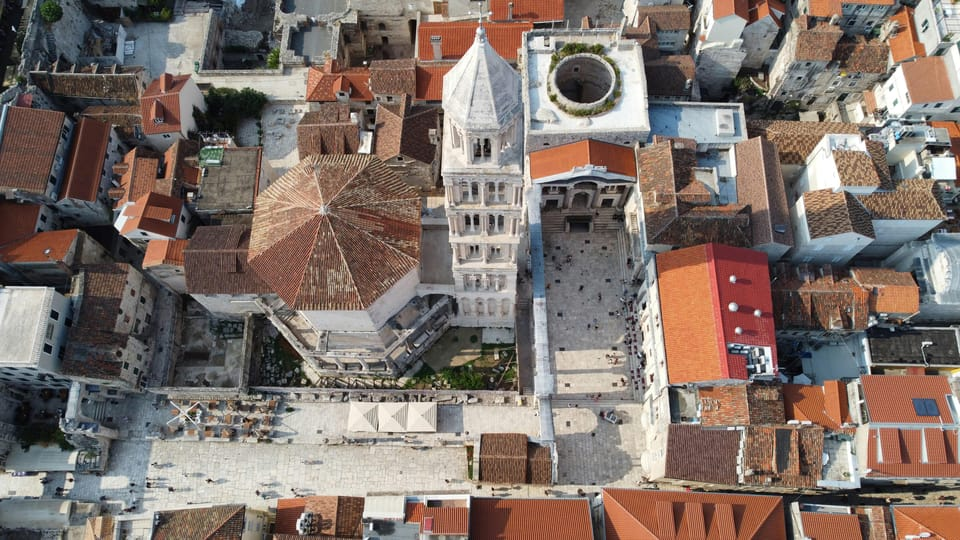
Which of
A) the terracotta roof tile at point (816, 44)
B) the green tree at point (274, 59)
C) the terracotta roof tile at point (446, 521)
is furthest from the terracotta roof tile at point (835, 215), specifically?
the green tree at point (274, 59)

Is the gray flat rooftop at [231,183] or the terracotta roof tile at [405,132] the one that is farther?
the terracotta roof tile at [405,132]

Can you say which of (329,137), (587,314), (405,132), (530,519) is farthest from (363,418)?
(329,137)

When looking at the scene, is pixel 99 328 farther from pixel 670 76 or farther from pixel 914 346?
pixel 914 346

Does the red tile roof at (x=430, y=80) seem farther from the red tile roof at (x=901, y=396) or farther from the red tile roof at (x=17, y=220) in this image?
the red tile roof at (x=901, y=396)

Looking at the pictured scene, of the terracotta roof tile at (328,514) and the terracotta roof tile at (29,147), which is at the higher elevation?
the terracotta roof tile at (29,147)

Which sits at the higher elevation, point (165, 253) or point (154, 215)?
point (154, 215)

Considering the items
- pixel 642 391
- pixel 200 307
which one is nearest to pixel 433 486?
pixel 642 391

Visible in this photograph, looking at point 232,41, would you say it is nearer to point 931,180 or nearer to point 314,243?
point 314,243
